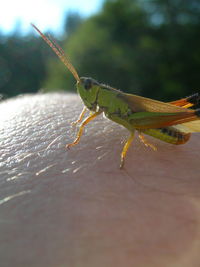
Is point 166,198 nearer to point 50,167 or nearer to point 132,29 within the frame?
point 50,167

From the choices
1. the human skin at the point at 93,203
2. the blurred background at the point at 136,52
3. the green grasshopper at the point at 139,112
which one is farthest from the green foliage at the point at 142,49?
the human skin at the point at 93,203

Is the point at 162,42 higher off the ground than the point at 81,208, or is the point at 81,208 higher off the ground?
the point at 162,42

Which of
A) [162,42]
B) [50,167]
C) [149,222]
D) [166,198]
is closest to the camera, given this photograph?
[149,222]

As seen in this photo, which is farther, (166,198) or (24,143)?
(24,143)

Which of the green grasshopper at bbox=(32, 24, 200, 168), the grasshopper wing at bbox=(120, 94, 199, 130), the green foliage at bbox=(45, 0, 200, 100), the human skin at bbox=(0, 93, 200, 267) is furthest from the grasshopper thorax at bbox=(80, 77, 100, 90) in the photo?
the green foliage at bbox=(45, 0, 200, 100)

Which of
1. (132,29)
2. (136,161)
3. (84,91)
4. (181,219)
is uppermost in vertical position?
(132,29)

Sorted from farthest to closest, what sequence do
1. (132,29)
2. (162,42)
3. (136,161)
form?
(132,29), (162,42), (136,161)

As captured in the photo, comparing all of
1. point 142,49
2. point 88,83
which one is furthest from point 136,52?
point 88,83

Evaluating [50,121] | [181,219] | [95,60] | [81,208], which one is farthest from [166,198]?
[95,60]
